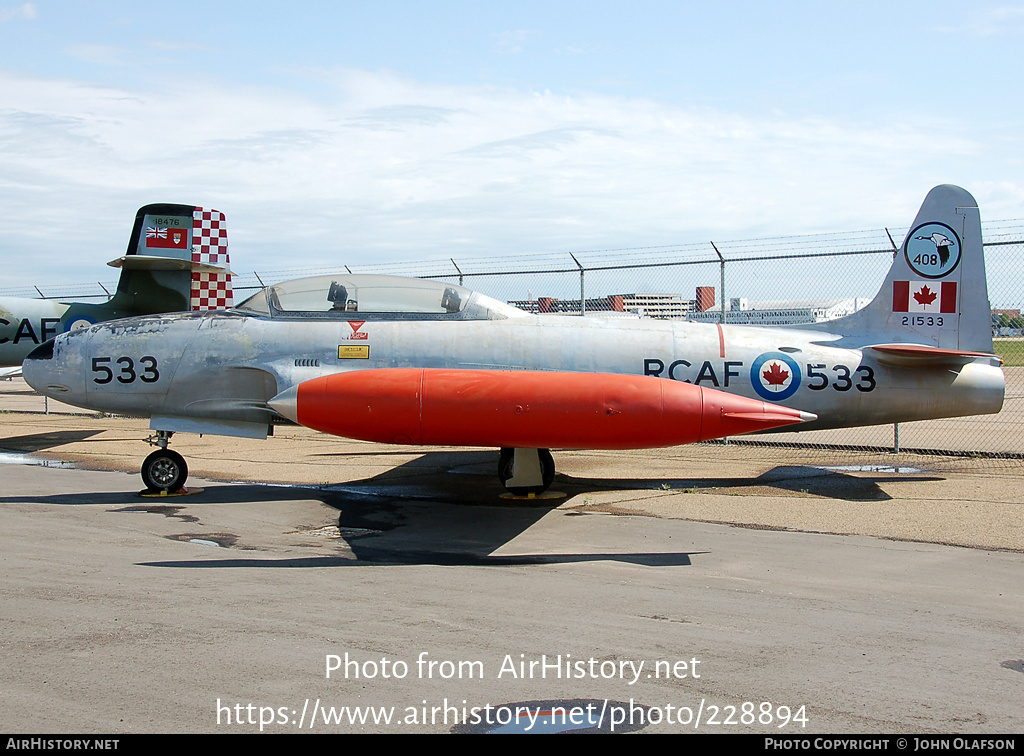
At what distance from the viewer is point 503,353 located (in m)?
9.72

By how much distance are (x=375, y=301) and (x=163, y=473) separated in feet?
10.6

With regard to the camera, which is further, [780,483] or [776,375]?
[780,483]

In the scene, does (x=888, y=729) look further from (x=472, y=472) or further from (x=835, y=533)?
(x=472, y=472)

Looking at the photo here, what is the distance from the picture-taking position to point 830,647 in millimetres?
4828

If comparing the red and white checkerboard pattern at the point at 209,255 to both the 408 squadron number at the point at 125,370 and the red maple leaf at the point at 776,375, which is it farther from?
the red maple leaf at the point at 776,375

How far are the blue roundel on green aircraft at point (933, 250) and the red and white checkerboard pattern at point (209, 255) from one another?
12.5 meters

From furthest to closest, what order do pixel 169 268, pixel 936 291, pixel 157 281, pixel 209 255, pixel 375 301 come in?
pixel 209 255 → pixel 157 281 → pixel 169 268 → pixel 936 291 → pixel 375 301

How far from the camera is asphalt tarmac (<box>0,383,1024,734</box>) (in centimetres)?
397

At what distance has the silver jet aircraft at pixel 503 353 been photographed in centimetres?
983

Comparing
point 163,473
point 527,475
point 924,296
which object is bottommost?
point 527,475

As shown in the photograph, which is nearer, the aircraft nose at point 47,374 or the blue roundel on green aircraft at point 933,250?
the aircraft nose at point 47,374

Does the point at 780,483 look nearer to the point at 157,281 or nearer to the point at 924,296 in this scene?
the point at 924,296

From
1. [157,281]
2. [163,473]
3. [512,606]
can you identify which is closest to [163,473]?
[163,473]

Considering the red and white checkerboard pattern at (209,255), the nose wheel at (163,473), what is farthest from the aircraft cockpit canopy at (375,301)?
the red and white checkerboard pattern at (209,255)
